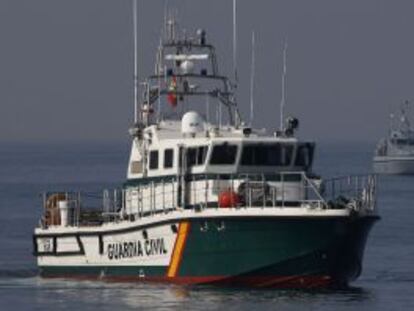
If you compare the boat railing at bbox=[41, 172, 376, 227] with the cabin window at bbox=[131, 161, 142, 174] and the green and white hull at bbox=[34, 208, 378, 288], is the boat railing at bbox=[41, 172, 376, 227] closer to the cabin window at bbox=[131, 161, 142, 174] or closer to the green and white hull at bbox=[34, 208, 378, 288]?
the green and white hull at bbox=[34, 208, 378, 288]

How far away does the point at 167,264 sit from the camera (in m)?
45.3

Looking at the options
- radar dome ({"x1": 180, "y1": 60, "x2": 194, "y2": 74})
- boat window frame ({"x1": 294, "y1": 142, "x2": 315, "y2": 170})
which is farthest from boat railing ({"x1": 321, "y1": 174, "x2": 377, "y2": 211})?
radar dome ({"x1": 180, "y1": 60, "x2": 194, "y2": 74})

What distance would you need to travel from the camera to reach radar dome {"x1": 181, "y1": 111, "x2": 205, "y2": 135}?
46062mm

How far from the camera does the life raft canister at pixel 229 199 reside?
43.5 metres

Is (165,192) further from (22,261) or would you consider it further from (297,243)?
(22,261)

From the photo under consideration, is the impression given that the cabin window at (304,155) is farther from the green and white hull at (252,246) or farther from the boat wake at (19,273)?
the boat wake at (19,273)

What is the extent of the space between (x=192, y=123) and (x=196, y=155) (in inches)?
41.2

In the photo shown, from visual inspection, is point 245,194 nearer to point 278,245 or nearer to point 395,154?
point 278,245

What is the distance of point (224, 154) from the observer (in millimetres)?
45156

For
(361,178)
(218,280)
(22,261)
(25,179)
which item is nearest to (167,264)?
(218,280)

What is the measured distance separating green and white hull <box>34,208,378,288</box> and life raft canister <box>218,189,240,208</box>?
24 cm

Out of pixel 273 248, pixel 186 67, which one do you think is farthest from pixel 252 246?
pixel 186 67

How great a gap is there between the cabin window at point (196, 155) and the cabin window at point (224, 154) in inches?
10.4

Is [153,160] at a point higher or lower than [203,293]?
higher
